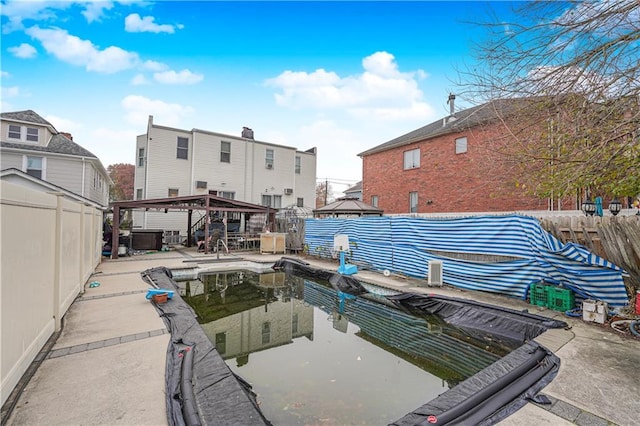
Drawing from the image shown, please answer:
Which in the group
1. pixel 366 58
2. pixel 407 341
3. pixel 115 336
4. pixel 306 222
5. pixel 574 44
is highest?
pixel 366 58

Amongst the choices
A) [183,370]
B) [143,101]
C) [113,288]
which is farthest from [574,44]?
[143,101]

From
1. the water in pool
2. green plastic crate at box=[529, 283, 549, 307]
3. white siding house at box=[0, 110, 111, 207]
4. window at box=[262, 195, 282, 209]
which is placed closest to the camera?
the water in pool

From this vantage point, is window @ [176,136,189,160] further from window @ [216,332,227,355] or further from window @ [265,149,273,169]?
window @ [216,332,227,355]

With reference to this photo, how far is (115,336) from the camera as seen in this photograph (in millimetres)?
A: 3885

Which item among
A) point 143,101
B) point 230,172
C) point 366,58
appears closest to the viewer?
point 366,58

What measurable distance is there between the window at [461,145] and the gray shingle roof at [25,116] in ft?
61.2

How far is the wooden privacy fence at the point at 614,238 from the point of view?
15.0 ft

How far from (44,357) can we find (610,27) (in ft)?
24.7

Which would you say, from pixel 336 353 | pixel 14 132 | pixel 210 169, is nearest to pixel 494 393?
pixel 336 353

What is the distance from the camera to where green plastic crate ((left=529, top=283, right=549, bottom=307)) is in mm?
5252

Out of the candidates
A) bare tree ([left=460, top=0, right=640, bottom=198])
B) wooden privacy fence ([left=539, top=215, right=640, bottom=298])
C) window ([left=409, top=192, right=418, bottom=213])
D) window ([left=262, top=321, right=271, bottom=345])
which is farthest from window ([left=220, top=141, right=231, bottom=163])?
wooden privacy fence ([left=539, top=215, right=640, bottom=298])

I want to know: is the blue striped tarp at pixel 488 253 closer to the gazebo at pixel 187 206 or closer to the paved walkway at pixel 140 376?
the paved walkway at pixel 140 376

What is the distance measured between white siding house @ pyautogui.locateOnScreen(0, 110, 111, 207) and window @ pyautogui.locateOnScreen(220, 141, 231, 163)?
19.5 ft

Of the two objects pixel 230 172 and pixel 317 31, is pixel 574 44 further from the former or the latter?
pixel 230 172
